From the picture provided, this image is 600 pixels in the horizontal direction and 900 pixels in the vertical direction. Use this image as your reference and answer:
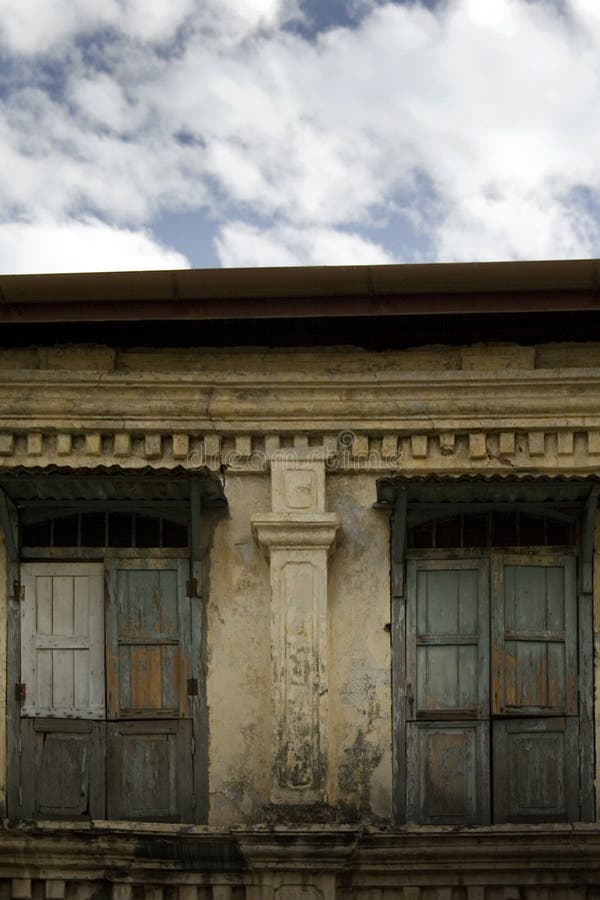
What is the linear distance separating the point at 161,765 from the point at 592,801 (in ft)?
8.37

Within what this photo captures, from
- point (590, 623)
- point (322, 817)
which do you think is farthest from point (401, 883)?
point (590, 623)

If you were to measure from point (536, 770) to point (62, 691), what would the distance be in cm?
285

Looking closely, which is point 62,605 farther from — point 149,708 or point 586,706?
point 586,706

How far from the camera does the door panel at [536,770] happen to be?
24.4ft

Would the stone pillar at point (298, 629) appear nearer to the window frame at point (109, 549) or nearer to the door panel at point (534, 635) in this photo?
the window frame at point (109, 549)

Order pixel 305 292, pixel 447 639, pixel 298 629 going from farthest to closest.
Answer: pixel 447 639
pixel 298 629
pixel 305 292

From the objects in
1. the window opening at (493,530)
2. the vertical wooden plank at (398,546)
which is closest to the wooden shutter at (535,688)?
the window opening at (493,530)

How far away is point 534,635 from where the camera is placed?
755 cm

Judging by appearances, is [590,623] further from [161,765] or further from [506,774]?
[161,765]

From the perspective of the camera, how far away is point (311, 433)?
771 cm

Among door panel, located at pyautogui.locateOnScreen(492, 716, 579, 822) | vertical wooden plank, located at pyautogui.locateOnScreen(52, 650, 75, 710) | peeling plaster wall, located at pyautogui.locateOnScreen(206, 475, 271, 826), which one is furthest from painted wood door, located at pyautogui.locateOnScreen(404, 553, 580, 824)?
vertical wooden plank, located at pyautogui.locateOnScreen(52, 650, 75, 710)

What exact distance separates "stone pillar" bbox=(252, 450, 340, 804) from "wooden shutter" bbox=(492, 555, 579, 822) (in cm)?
104

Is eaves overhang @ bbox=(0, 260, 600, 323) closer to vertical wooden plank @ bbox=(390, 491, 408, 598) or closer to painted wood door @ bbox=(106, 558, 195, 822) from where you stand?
vertical wooden plank @ bbox=(390, 491, 408, 598)

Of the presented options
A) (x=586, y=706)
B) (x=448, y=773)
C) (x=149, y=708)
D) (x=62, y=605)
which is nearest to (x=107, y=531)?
(x=62, y=605)
